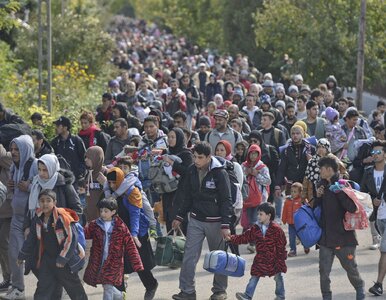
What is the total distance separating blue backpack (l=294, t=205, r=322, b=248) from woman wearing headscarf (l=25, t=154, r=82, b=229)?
2159mm

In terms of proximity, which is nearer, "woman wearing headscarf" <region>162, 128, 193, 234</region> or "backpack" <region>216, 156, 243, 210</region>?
"backpack" <region>216, 156, 243, 210</region>

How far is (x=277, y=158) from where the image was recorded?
16.0 meters

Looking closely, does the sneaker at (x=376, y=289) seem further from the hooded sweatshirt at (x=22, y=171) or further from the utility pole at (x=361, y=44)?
the utility pole at (x=361, y=44)

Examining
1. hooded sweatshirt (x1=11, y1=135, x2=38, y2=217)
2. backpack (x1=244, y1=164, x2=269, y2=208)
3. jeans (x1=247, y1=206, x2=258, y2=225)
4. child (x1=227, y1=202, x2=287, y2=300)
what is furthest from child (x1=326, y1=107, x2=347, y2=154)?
hooded sweatshirt (x1=11, y1=135, x2=38, y2=217)

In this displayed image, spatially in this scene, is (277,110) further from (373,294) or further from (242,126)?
(373,294)

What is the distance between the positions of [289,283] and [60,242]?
3362mm

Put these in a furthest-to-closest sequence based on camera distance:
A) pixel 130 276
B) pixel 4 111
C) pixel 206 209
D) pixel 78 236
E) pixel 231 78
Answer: pixel 231 78
pixel 4 111
pixel 130 276
pixel 206 209
pixel 78 236

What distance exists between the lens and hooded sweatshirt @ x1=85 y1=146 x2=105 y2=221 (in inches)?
Answer: 508

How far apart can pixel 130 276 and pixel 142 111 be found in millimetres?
8480

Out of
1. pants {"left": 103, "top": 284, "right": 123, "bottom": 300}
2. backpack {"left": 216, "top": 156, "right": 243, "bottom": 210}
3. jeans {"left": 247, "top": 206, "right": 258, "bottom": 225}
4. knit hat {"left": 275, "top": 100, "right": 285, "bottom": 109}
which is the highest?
knit hat {"left": 275, "top": 100, "right": 285, "bottom": 109}

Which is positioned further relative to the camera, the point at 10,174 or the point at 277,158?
the point at 277,158

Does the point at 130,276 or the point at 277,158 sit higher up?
the point at 277,158

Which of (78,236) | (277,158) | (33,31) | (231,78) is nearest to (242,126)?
(277,158)

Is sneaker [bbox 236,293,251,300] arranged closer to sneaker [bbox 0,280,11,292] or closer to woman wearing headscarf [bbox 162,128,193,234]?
woman wearing headscarf [bbox 162,128,193,234]
